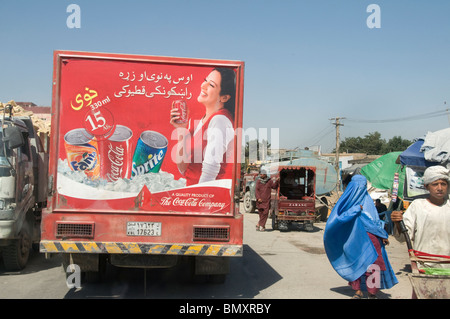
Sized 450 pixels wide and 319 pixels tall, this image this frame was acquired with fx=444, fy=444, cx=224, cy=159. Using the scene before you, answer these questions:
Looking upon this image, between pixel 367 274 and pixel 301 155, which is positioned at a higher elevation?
pixel 301 155

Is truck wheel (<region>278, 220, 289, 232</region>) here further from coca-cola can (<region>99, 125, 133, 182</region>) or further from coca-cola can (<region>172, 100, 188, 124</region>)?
coca-cola can (<region>99, 125, 133, 182</region>)

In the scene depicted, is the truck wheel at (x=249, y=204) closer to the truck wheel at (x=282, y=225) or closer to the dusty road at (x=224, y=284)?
the truck wheel at (x=282, y=225)

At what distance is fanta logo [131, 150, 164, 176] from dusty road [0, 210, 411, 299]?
147 cm

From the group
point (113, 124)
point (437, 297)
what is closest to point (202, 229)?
point (113, 124)

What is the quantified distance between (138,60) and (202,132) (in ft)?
4.00

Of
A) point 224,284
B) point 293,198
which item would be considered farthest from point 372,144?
point 224,284

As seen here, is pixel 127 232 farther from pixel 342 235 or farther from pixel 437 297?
pixel 437 297

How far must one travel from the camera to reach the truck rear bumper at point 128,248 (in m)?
5.45

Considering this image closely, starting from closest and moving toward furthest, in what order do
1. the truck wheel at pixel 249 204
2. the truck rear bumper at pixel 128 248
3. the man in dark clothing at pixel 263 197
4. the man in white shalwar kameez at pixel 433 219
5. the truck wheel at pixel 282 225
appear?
1. the man in white shalwar kameez at pixel 433 219
2. the truck rear bumper at pixel 128 248
3. the man in dark clothing at pixel 263 197
4. the truck wheel at pixel 282 225
5. the truck wheel at pixel 249 204

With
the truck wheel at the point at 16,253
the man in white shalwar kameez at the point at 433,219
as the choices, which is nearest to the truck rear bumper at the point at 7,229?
the truck wheel at the point at 16,253

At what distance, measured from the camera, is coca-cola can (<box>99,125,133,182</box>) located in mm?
5547

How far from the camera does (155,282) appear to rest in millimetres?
7152

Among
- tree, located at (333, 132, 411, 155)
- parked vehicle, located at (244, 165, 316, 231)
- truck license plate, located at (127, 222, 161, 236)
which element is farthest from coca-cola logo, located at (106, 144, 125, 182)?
tree, located at (333, 132, 411, 155)

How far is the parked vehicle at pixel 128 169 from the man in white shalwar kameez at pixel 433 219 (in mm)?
2155
